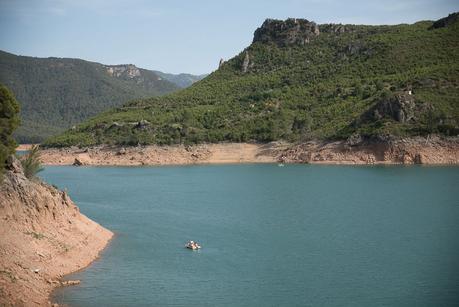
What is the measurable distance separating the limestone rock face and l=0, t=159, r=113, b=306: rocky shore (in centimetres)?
10320

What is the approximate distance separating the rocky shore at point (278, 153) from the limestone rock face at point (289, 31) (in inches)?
1737

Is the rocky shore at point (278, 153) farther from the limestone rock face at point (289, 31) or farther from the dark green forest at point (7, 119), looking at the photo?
the dark green forest at point (7, 119)

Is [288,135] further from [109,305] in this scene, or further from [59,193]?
[109,305]

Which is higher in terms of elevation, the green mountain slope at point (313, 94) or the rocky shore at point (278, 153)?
the green mountain slope at point (313, 94)

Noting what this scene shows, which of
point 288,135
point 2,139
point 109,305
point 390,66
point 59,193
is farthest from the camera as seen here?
point 390,66

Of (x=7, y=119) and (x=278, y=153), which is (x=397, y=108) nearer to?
(x=278, y=153)

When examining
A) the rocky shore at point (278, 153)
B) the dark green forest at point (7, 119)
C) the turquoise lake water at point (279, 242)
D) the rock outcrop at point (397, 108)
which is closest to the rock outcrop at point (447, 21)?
the rock outcrop at point (397, 108)

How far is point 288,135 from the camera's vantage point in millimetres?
93562

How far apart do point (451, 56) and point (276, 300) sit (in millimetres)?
83581

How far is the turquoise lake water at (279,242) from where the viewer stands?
86.1ft

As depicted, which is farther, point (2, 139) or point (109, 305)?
point (2, 139)

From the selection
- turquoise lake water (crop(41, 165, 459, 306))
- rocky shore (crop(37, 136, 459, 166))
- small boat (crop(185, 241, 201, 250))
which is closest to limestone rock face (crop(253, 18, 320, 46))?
rocky shore (crop(37, 136, 459, 166))

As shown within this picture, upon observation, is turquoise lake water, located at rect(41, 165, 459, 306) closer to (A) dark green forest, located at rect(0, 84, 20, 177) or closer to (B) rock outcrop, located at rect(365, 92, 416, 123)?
(A) dark green forest, located at rect(0, 84, 20, 177)

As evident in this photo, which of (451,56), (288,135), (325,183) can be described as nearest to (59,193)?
(325,183)
